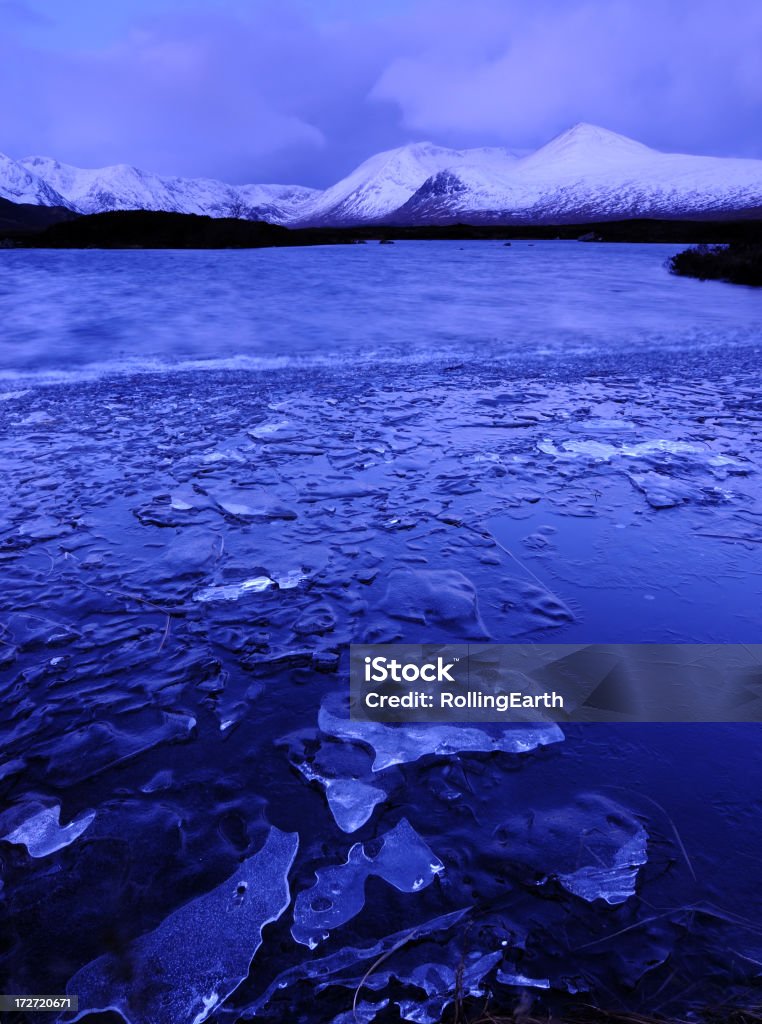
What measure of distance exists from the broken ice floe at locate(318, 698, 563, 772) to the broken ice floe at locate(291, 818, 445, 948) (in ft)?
1.16

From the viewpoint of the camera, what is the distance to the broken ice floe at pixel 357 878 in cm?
183

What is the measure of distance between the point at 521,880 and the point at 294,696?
1.17 meters

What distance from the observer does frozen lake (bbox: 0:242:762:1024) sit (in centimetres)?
173

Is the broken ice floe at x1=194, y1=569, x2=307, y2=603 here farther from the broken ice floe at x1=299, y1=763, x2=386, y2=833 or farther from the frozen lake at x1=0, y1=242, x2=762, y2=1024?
the broken ice floe at x1=299, y1=763, x2=386, y2=833

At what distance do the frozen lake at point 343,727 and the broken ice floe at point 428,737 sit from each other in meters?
0.03

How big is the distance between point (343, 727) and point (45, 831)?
1.09 m

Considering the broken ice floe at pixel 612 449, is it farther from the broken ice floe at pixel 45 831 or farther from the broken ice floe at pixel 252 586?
the broken ice floe at pixel 45 831

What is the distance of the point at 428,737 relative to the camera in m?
2.53

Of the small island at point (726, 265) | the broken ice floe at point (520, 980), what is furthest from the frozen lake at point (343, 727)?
the small island at point (726, 265)

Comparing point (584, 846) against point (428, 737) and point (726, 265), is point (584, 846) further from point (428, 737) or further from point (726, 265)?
point (726, 265)

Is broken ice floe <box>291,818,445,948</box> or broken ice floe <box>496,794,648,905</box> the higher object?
broken ice floe <box>496,794,648,905</box>

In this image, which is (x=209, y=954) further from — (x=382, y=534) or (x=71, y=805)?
(x=382, y=534)

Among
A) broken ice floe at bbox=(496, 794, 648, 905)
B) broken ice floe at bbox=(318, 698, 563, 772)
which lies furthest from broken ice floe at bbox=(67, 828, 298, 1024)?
broken ice floe at bbox=(496, 794, 648, 905)

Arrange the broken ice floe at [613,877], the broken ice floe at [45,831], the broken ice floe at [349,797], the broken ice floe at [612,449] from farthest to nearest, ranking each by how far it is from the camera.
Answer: the broken ice floe at [612,449] → the broken ice floe at [349,797] → the broken ice floe at [45,831] → the broken ice floe at [613,877]
